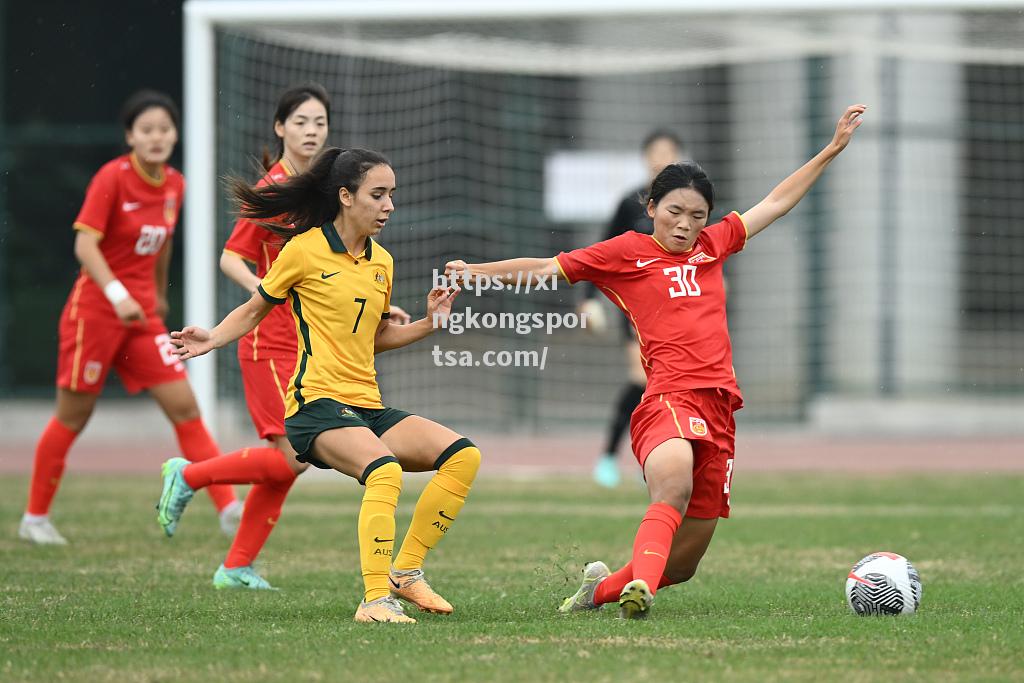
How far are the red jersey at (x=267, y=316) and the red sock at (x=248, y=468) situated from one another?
1.49ft

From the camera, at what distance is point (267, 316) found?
6.71 metres

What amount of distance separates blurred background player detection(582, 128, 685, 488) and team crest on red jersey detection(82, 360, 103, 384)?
315cm

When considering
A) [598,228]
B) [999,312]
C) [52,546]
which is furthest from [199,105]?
[999,312]

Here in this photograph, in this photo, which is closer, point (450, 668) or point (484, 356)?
point (450, 668)

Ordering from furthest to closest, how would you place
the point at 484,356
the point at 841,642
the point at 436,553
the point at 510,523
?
the point at 484,356, the point at 510,523, the point at 436,553, the point at 841,642

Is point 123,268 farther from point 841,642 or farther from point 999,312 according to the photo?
point 999,312

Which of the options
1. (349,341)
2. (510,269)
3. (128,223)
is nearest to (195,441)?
(128,223)

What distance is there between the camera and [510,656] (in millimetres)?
4781

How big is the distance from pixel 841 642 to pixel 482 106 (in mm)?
11185

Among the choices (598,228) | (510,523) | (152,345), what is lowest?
(510,523)

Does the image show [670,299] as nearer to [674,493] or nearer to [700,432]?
[700,432]

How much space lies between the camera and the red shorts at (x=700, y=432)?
566 cm

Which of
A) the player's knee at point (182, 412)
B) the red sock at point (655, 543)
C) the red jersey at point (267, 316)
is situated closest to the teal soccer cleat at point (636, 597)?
the red sock at point (655, 543)

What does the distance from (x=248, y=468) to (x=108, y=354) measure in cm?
225
